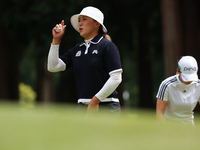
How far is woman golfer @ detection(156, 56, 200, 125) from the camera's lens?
533 cm

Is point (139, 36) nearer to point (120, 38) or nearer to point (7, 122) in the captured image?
point (120, 38)

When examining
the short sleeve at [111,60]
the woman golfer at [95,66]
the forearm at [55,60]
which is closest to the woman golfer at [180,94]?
the woman golfer at [95,66]

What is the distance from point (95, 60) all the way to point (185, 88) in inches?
50.4

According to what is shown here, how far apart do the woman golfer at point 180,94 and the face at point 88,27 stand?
1.04m

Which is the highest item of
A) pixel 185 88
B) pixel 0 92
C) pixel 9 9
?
pixel 9 9

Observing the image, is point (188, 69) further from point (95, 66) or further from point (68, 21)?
point (68, 21)

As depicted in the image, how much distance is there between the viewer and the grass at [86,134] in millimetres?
1517

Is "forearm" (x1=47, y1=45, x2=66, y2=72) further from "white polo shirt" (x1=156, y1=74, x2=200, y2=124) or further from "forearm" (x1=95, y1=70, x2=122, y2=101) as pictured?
"white polo shirt" (x1=156, y1=74, x2=200, y2=124)

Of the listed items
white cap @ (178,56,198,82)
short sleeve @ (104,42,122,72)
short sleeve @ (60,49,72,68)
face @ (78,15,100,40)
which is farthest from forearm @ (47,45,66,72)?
white cap @ (178,56,198,82)

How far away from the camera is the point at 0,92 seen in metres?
20.0

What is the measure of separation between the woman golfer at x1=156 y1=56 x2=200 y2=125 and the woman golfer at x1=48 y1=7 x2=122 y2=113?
74 cm

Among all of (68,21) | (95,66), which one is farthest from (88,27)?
(68,21)

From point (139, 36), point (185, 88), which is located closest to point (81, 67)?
point (185, 88)

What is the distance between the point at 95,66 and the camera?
15.5ft
